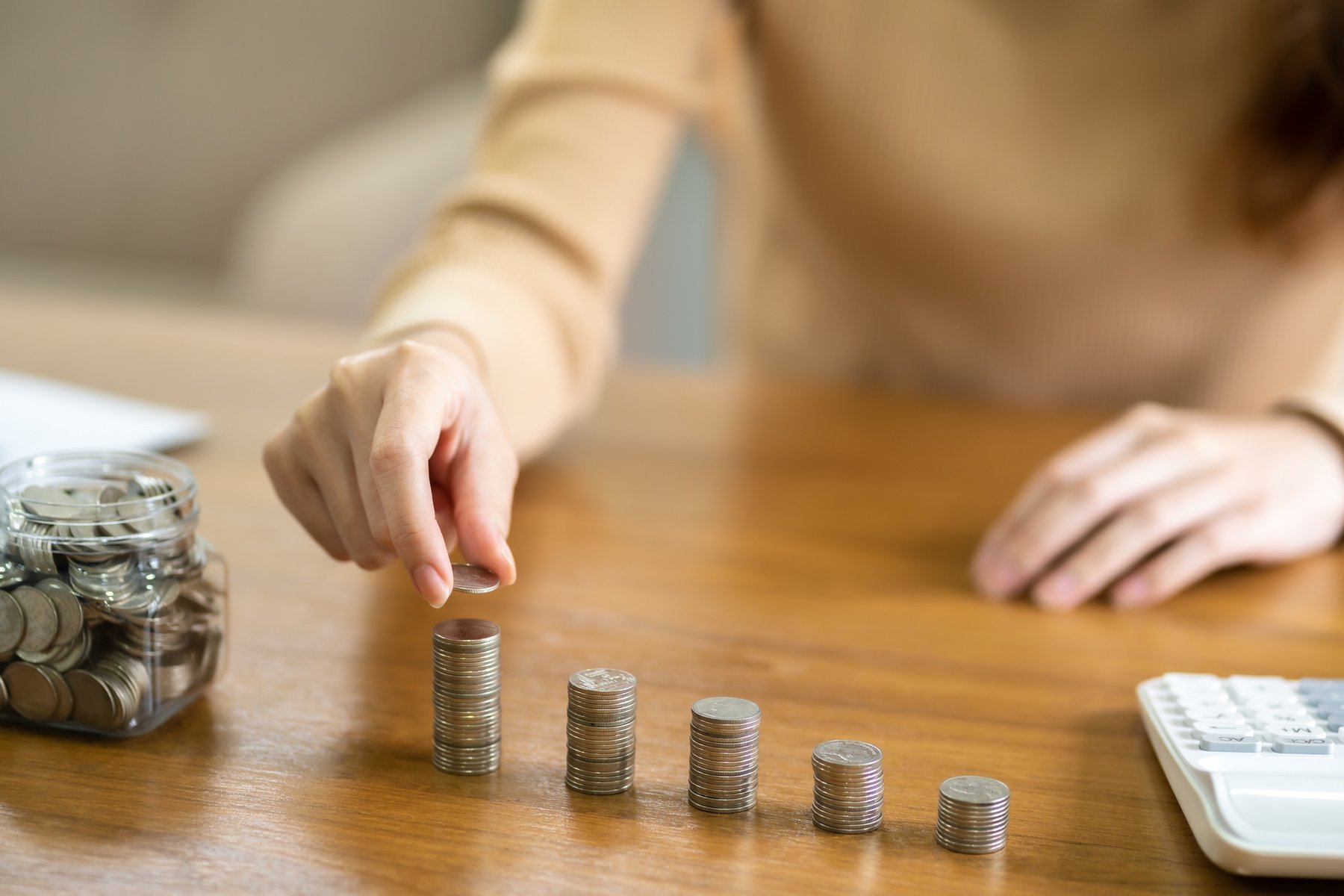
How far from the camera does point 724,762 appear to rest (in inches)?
21.1

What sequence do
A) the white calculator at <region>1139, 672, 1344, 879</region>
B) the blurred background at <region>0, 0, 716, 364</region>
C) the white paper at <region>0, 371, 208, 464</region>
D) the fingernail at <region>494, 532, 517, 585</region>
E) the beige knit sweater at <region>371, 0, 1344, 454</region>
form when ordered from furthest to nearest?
the blurred background at <region>0, 0, 716, 364</region> < the beige knit sweater at <region>371, 0, 1344, 454</region> < the white paper at <region>0, 371, 208, 464</region> < the fingernail at <region>494, 532, 517, 585</region> < the white calculator at <region>1139, 672, 1344, 879</region>

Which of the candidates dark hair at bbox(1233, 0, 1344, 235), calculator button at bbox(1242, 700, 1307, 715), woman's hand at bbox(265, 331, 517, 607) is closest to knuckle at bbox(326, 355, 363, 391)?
woman's hand at bbox(265, 331, 517, 607)

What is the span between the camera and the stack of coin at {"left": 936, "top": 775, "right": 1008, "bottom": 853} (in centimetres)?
51

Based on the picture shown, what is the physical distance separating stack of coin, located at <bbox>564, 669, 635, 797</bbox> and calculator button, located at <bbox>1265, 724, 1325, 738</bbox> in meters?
0.28

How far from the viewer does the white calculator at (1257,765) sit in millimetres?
485

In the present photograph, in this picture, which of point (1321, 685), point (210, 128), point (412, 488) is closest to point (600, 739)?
point (412, 488)

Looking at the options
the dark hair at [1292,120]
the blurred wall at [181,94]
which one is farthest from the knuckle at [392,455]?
the blurred wall at [181,94]

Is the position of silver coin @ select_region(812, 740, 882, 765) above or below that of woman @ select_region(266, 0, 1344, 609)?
below

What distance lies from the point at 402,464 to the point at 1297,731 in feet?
1.34

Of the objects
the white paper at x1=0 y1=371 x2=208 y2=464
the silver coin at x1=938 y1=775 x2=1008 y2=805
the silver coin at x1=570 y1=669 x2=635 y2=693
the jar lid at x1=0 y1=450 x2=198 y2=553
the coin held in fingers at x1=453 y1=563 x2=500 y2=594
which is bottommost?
the silver coin at x1=938 y1=775 x2=1008 y2=805

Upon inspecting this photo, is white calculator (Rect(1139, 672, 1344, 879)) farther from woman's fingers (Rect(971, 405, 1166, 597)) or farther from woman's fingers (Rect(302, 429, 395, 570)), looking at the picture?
woman's fingers (Rect(302, 429, 395, 570))

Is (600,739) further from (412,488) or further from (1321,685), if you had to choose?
(1321,685)

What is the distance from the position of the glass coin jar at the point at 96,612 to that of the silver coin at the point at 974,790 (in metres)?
0.34

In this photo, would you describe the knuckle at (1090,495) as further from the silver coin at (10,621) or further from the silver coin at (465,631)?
the silver coin at (10,621)
